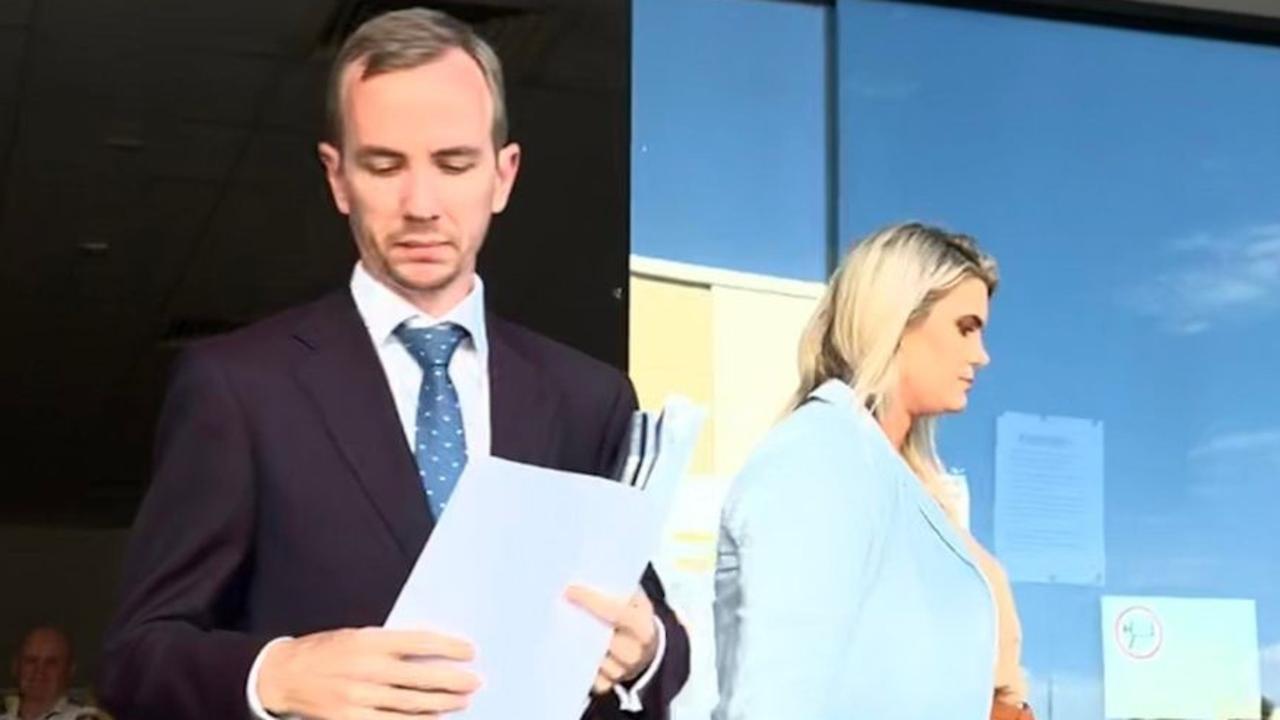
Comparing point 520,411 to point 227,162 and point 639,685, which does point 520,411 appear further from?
point 227,162

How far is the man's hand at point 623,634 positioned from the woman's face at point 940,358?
1158mm

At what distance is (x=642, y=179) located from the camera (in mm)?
4730

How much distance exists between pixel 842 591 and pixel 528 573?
98 centimetres

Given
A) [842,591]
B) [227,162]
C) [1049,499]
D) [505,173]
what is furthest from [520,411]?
[227,162]

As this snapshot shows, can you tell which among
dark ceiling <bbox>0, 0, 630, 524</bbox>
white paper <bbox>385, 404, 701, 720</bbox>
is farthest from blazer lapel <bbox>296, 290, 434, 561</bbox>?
dark ceiling <bbox>0, 0, 630, 524</bbox>

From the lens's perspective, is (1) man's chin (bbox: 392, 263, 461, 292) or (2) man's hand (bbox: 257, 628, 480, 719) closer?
(2) man's hand (bbox: 257, 628, 480, 719)

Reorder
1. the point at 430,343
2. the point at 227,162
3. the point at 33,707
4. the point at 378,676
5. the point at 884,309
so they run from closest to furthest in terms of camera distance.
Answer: the point at 378,676 < the point at 430,343 < the point at 884,309 < the point at 227,162 < the point at 33,707

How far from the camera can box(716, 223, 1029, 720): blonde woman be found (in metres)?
2.22

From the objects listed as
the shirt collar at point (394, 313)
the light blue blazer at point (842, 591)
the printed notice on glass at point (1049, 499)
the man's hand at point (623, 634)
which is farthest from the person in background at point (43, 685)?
the man's hand at point (623, 634)

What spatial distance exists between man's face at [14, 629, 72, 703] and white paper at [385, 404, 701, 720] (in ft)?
21.3

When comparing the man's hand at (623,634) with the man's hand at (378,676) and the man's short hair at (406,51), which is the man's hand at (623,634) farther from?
the man's short hair at (406,51)

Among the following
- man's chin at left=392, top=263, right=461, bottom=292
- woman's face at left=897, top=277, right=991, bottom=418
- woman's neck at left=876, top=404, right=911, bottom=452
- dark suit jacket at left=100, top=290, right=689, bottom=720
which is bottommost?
dark suit jacket at left=100, top=290, right=689, bottom=720

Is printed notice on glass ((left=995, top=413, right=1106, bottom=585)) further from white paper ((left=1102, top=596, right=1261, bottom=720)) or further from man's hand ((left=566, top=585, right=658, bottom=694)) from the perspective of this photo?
man's hand ((left=566, top=585, right=658, bottom=694))

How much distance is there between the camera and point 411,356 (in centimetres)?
149
